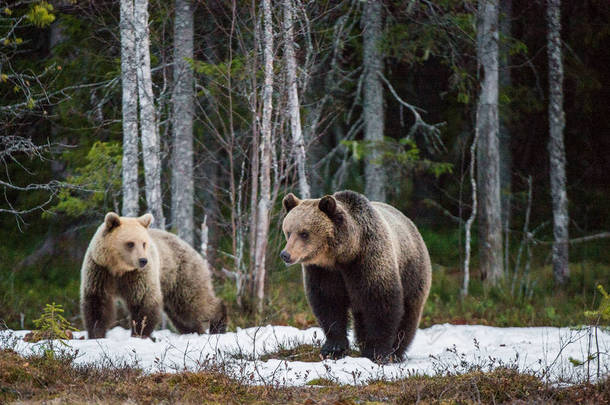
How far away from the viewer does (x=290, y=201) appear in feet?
20.7

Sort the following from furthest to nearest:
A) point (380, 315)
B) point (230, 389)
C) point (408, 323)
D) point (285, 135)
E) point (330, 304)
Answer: point (285, 135), point (408, 323), point (330, 304), point (380, 315), point (230, 389)

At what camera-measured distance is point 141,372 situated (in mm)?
5207

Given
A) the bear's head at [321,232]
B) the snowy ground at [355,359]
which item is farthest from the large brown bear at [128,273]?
the bear's head at [321,232]

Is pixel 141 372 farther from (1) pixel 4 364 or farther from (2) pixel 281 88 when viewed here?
(2) pixel 281 88

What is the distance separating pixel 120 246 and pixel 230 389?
3.25 m

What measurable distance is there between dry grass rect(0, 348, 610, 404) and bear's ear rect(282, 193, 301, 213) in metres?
1.83

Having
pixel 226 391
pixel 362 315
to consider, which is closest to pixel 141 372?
pixel 226 391

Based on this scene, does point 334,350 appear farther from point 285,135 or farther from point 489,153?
point 489,153

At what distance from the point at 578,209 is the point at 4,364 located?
15.7 m

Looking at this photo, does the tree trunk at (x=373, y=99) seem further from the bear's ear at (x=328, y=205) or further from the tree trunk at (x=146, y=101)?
the bear's ear at (x=328, y=205)

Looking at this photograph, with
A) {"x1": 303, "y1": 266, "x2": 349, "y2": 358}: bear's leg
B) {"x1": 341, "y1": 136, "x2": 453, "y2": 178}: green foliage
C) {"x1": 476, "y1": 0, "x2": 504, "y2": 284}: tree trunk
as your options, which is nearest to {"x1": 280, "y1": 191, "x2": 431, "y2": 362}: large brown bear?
{"x1": 303, "y1": 266, "x2": 349, "y2": 358}: bear's leg

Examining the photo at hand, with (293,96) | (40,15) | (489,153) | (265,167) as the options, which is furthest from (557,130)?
(40,15)

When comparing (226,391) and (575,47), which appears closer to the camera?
(226,391)

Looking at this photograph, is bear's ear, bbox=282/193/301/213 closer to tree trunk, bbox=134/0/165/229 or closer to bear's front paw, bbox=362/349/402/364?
bear's front paw, bbox=362/349/402/364
